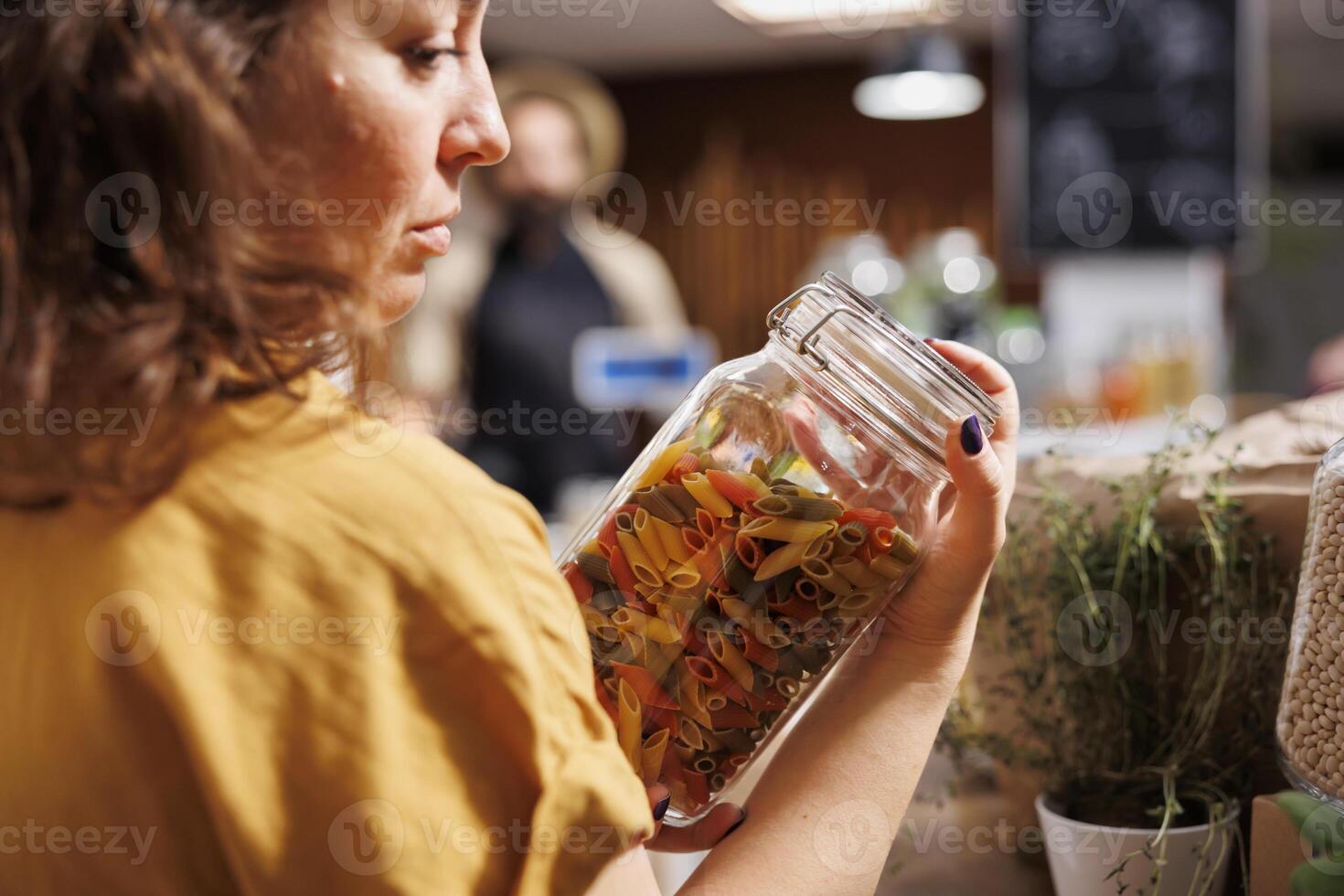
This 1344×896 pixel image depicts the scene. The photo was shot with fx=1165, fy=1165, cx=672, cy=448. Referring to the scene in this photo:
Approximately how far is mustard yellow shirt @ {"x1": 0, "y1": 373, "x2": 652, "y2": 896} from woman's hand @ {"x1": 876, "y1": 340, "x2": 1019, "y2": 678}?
7.9 inches

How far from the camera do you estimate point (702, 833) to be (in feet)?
1.93

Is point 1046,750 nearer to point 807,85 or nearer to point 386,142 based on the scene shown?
point 386,142

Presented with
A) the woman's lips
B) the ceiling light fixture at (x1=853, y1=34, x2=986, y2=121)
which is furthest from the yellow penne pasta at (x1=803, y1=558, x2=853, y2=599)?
the ceiling light fixture at (x1=853, y1=34, x2=986, y2=121)

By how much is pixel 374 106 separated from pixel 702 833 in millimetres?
377

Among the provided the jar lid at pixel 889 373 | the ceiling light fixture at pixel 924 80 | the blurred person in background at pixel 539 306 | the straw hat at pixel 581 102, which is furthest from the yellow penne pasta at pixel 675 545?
the ceiling light fixture at pixel 924 80

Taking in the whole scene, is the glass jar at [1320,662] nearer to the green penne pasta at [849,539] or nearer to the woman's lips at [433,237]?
the green penne pasta at [849,539]

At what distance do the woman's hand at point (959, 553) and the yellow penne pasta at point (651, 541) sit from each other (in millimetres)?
124

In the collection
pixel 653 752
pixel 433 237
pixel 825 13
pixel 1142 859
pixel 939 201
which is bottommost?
pixel 1142 859

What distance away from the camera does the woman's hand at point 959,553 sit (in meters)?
0.52

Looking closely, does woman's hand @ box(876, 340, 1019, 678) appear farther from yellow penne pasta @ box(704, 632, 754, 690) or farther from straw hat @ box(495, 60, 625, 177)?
straw hat @ box(495, 60, 625, 177)

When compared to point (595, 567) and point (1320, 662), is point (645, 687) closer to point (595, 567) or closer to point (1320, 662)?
point (595, 567)

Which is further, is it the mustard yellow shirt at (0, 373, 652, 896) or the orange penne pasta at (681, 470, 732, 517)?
the orange penne pasta at (681, 470, 732, 517)

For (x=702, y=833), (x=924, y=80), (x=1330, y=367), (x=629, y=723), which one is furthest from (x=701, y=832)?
(x=924, y=80)

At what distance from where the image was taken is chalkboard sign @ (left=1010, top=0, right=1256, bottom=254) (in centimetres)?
278
